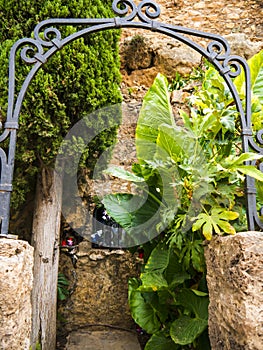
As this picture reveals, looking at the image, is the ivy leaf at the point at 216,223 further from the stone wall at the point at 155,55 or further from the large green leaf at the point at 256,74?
the stone wall at the point at 155,55

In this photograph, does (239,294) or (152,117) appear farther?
(152,117)

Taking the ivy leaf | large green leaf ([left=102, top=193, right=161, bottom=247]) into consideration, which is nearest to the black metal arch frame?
the ivy leaf

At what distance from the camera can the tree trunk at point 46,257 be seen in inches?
109

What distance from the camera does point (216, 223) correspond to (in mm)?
1595

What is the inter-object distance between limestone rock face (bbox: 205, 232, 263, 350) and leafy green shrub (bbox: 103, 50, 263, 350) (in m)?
0.23

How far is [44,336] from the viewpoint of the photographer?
2.76m

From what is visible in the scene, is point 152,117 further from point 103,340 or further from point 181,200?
point 103,340

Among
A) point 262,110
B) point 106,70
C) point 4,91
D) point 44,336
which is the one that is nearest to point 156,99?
point 106,70

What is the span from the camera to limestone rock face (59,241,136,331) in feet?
10.4

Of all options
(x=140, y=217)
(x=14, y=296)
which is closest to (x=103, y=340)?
(x=140, y=217)

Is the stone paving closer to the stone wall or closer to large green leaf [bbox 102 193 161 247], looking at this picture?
large green leaf [bbox 102 193 161 247]

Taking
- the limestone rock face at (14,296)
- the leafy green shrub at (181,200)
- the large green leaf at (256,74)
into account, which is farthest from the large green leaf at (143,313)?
the large green leaf at (256,74)

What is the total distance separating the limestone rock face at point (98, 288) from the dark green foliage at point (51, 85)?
2.87 feet

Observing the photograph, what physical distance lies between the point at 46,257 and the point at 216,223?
1.69 metres
